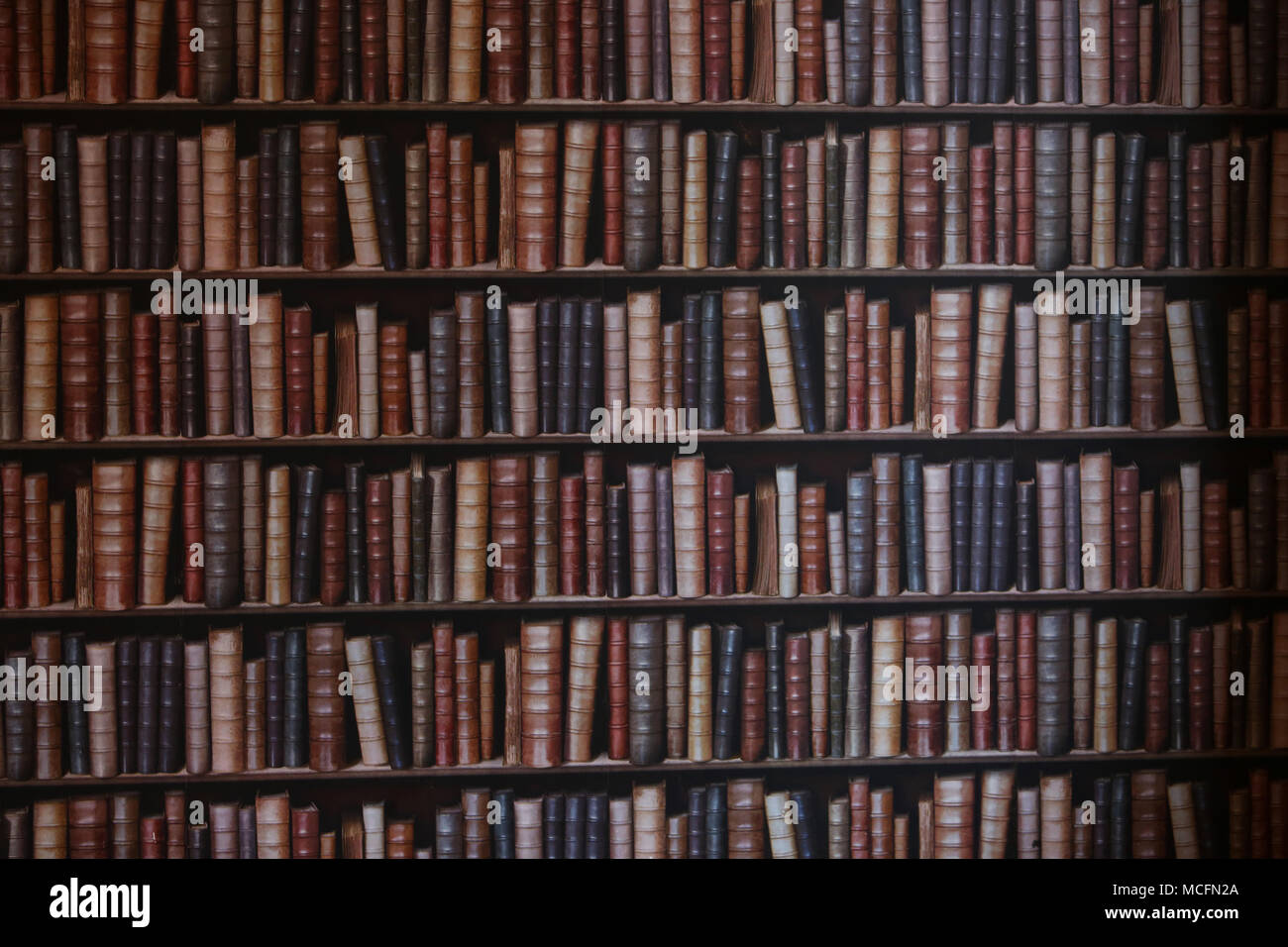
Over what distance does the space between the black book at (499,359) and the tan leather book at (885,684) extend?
44.5 inches

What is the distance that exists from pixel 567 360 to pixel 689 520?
0.53 metres

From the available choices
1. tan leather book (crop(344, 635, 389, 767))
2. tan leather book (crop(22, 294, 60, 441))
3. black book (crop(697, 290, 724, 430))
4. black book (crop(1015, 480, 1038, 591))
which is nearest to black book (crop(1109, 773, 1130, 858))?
black book (crop(1015, 480, 1038, 591))

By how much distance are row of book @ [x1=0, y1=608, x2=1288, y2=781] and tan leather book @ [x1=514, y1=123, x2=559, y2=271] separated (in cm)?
96

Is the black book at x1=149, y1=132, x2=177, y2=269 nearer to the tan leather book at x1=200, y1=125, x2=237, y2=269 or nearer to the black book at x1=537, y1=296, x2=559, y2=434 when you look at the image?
the tan leather book at x1=200, y1=125, x2=237, y2=269

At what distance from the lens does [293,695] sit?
3461 millimetres

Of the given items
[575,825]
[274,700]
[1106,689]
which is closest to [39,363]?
[274,700]

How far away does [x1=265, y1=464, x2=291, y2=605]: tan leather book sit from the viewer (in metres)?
3.43

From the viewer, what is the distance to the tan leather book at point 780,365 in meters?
3.47

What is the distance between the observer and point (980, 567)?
352 centimetres

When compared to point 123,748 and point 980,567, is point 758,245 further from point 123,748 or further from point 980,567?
point 123,748

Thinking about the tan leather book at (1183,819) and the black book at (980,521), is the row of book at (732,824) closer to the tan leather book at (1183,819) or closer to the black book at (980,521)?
the tan leather book at (1183,819)
